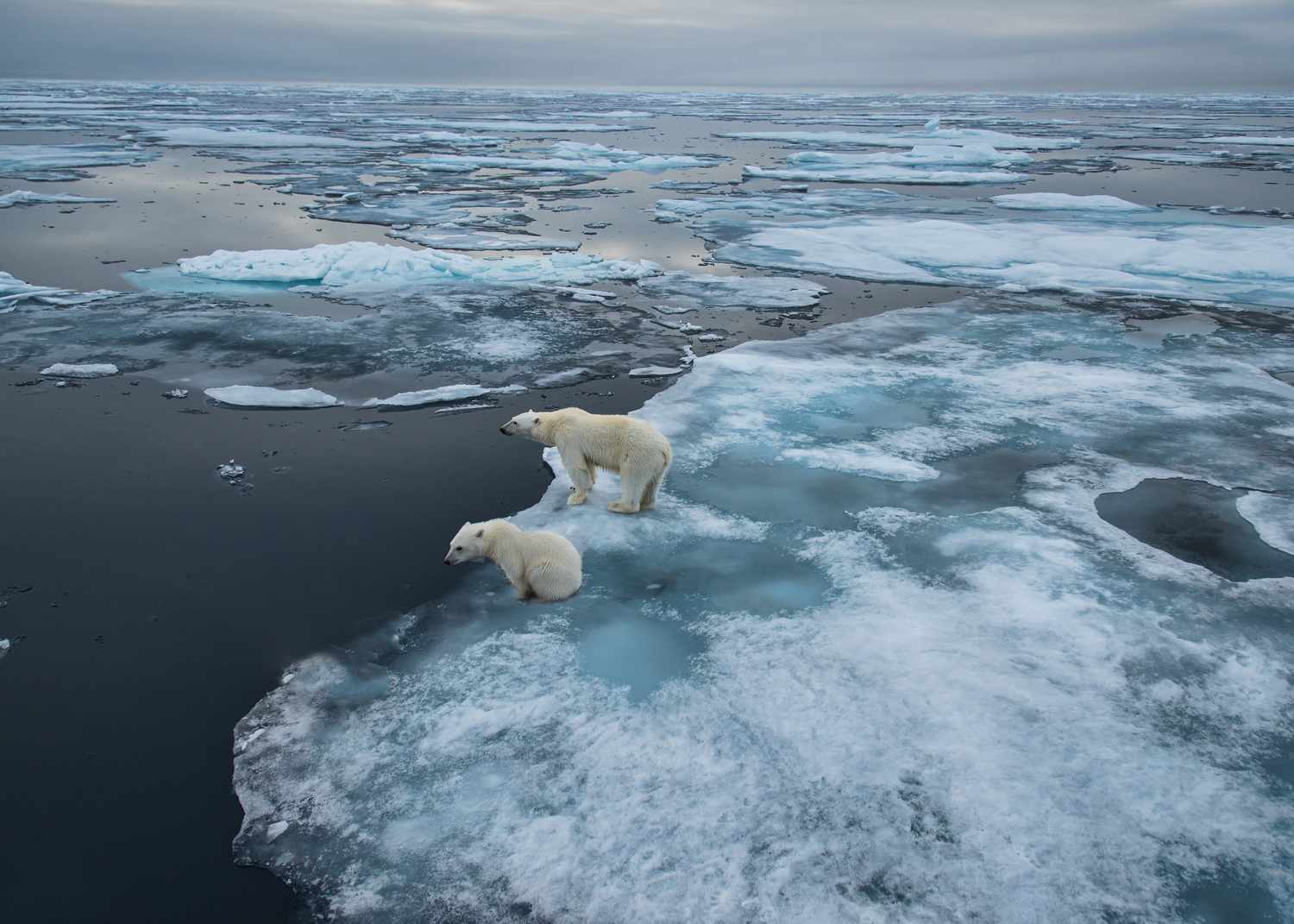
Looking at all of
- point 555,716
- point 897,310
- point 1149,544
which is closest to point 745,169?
point 897,310

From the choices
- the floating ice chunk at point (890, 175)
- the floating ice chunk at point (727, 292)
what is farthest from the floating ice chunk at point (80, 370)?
the floating ice chunk at point (890, 175)

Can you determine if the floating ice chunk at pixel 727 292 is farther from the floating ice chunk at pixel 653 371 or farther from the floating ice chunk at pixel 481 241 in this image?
the floating ice chunk at pixel 481 241

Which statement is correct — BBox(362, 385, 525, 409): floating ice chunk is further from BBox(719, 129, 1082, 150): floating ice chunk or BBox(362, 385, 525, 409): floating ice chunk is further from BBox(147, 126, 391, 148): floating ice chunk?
BBox(719, 129, 1082, 150): floating ice chunk

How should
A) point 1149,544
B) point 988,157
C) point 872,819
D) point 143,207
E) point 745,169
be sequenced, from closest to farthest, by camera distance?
1. point 872,819
2. point 1149,544
3. point 143,207
4. point 745,169
5. point 988,157

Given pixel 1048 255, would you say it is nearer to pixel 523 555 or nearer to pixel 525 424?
pixel 525 424

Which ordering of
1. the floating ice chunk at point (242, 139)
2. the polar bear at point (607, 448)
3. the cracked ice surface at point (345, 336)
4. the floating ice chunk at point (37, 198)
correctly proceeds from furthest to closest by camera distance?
the floating ice chunk at point (242, 139)
the floating ice chunk at point (37, 198)
the cracked ice surface at point (345, 336)
the polar bear at point (607, 448)

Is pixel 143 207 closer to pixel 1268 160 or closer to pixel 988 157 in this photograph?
pixel 988 157
